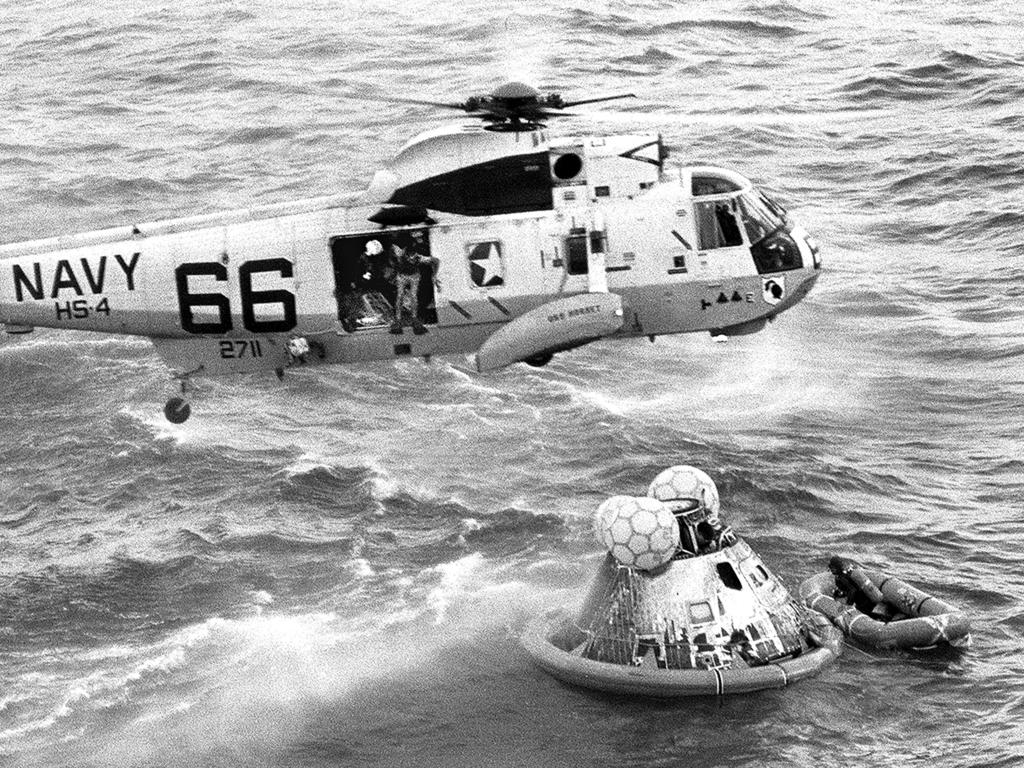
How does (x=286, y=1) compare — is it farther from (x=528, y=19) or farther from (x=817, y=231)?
(x=817, y=231)

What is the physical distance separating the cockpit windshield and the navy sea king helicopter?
0.20 metres

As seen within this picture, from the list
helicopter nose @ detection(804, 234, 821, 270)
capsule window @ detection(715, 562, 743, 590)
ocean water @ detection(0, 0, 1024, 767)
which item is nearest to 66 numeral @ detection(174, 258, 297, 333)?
ocean water @ detection(0, 0, 1024, 767)

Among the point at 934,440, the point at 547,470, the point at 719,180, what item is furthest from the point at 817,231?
the point at 719,180

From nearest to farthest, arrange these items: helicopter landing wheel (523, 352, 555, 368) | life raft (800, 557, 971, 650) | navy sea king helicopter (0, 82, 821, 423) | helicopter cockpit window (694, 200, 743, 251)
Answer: helicopter landing wheel (523, 352, 555, 368)
life raft (800, 557, 971, 650)
navy sea king helicopter (0, 82, 821, 423)
helicopter cockpit window (694, 200, 743, 251)

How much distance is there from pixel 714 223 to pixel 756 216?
0.96 meters

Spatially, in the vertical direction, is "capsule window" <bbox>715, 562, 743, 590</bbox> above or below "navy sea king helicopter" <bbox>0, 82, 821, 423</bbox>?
below

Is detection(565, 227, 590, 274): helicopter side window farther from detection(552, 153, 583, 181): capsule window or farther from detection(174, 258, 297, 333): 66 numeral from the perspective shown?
detection(174, 258, 297, 333): 66 numeral

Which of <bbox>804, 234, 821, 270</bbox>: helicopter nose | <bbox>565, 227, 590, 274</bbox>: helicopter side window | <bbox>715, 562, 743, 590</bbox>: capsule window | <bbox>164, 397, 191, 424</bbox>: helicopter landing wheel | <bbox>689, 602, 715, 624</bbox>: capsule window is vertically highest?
<bbox>565, 227, 590, 274</bbox>: helicopter side window

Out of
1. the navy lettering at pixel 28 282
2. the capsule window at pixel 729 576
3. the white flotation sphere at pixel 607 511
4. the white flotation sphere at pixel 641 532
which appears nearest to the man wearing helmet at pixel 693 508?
the capsule window at pixel 729 576

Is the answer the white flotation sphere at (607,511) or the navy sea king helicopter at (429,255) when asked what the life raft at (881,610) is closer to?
the white flotation sphere at (607,511)

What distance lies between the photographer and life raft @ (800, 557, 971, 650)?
36188mm

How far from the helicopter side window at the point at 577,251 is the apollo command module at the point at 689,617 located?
4.61 metres

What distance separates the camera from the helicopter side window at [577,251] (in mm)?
36250

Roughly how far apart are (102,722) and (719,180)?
16.0m
